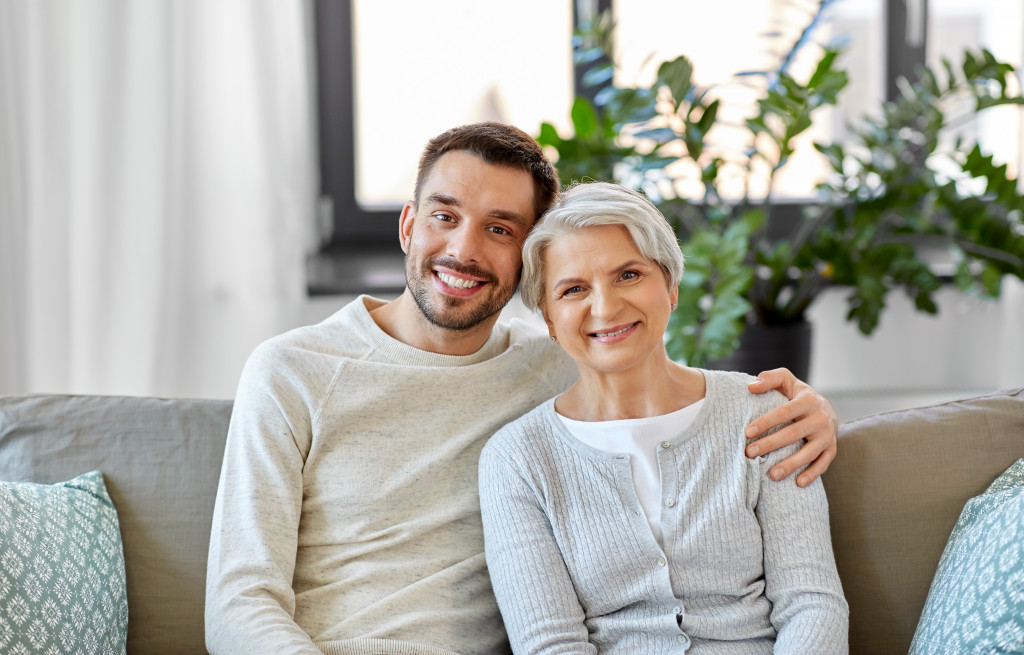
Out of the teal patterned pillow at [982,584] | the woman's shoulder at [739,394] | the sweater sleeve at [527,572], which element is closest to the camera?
the teal patterned pillow at [982,584]

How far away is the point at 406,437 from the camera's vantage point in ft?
5.25

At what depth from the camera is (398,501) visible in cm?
157

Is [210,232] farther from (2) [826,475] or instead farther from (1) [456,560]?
(2) [826,475]

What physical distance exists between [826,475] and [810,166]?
6.40ft

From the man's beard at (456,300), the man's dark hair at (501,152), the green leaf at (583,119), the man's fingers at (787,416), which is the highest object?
the green leaf at (583,119)

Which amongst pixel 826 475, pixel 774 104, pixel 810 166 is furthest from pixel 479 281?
pixel 810 166

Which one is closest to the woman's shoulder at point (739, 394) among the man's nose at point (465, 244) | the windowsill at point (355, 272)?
the man's nose at point (465, 244)

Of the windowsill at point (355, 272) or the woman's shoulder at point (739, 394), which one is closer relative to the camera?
the woman's shoulder at point (739, 394)

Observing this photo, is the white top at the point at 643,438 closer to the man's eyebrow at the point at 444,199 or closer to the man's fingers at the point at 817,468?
the man's fingers at the point at 817,468

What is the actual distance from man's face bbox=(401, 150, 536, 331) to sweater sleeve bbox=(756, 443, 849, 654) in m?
0.53

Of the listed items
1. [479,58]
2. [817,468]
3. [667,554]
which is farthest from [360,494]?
[479,58]

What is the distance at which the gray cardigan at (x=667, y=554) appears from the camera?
1417mm

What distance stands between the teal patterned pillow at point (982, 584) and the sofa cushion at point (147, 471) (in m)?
1.17

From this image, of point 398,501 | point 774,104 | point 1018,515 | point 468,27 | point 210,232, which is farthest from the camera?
point 468,27
